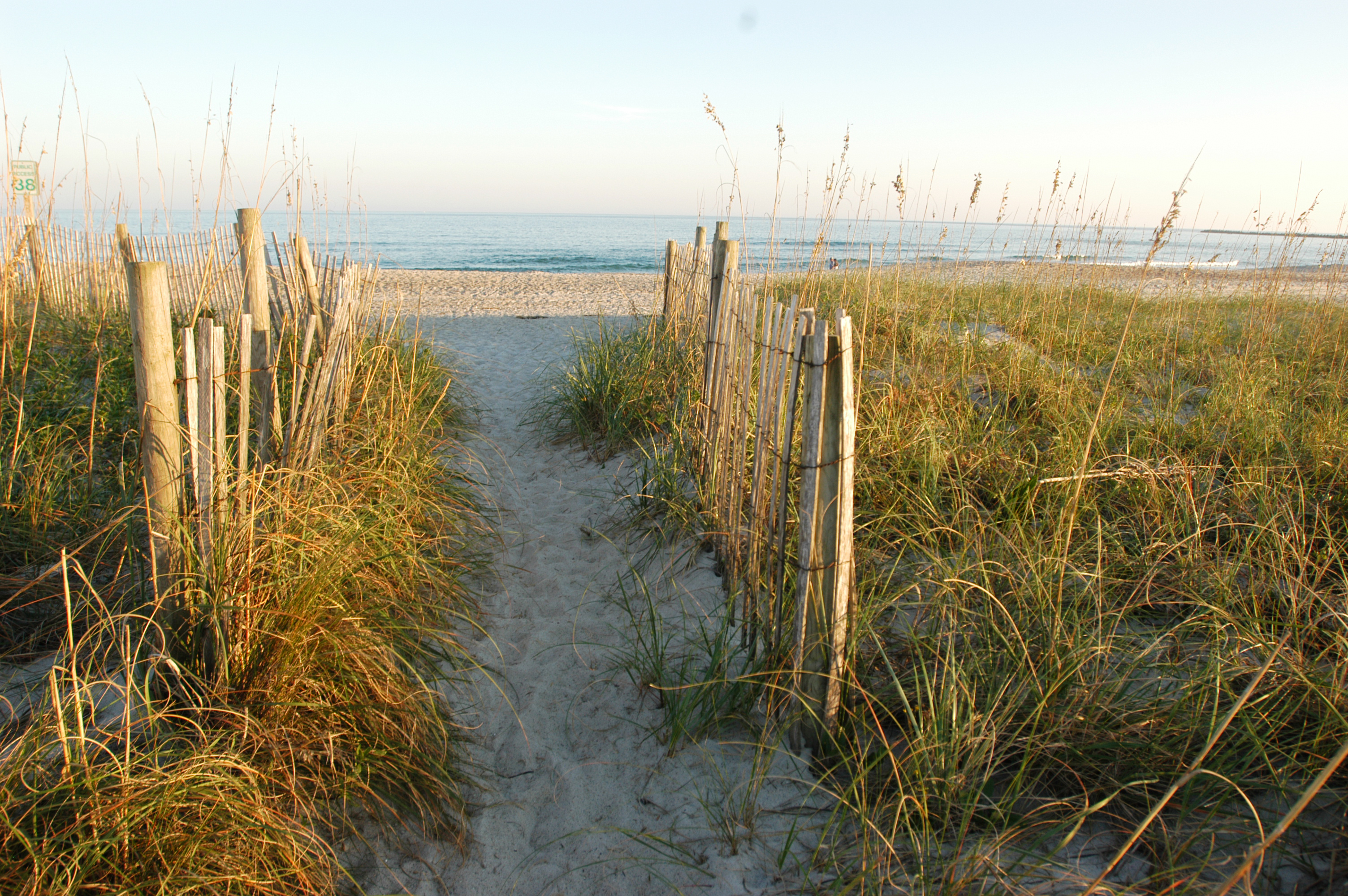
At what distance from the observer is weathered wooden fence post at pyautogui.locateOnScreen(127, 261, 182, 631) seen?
1.73 meters

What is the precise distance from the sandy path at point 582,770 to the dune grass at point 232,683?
0.11 m

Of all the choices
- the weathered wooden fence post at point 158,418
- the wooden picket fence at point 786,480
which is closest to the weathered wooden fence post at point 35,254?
the weathered wooden fence post at point 158,418

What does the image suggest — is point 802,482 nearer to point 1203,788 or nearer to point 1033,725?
point 1033,725

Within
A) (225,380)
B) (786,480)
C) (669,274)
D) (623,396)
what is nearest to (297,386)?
(225,380)

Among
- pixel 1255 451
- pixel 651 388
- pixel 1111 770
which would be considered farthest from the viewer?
pixel 651 388

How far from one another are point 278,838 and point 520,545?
187 cm

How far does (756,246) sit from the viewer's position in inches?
1194

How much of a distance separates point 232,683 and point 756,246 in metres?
30.4

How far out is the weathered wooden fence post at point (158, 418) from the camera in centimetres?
173

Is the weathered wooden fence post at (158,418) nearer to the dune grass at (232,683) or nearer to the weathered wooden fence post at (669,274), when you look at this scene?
the dune grass at (232,683)

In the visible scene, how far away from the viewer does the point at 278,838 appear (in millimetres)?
1545

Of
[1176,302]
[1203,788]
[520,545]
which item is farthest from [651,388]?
[1176,302]

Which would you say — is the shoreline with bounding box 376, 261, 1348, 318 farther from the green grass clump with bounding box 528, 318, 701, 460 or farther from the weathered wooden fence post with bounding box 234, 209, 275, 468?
the weathered wooden fence post with bounding box 234, 209, 275, 468

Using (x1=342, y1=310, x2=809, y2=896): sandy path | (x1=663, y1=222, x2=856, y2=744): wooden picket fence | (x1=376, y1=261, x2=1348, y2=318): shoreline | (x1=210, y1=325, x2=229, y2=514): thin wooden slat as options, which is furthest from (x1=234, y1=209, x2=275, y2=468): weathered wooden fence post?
(x1=376, y1=261, x2=1348, y2=318): shoreline
